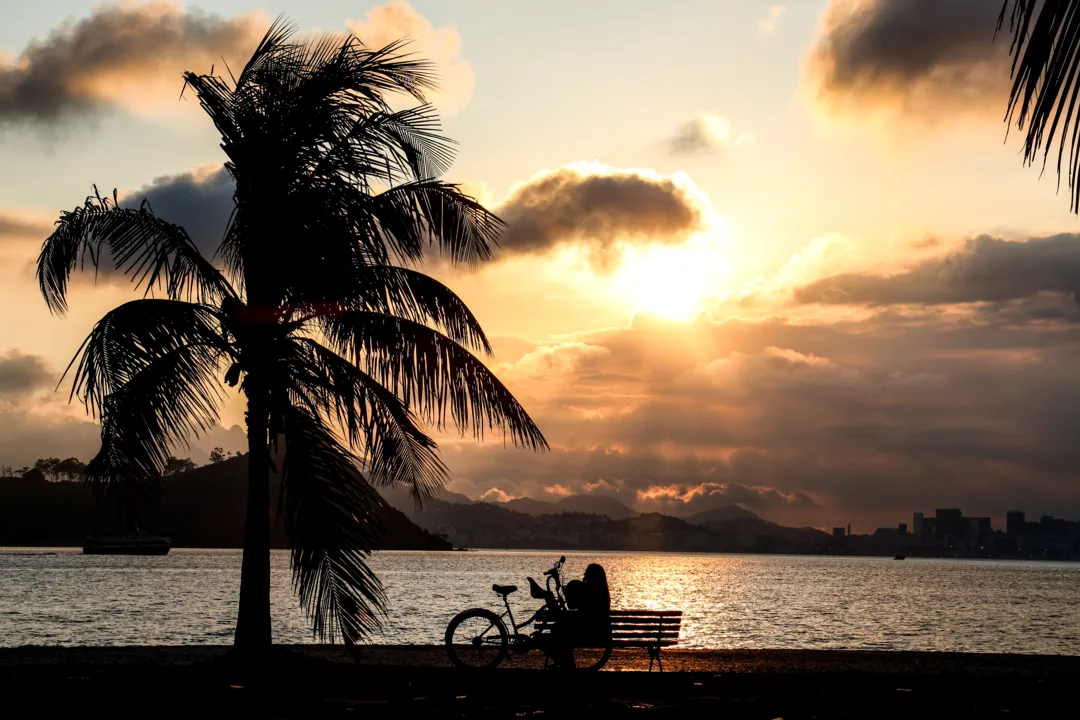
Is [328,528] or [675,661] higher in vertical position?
[328,528]

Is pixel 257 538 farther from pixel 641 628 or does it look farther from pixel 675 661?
pixel 675 661

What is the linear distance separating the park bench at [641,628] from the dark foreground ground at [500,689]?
0.49 m

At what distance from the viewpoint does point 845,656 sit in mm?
21828

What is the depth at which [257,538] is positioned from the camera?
15.9 metres

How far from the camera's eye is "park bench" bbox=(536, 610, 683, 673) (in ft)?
55.6

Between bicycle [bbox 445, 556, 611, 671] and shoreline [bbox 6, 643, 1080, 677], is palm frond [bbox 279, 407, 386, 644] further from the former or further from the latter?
bicycle [bbox 445, 556, 611, 671]

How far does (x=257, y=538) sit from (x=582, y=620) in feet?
16.7

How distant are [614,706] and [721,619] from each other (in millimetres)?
64794

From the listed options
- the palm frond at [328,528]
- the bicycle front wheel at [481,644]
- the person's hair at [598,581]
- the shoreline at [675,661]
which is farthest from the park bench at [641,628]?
the palm frond at [328,528]

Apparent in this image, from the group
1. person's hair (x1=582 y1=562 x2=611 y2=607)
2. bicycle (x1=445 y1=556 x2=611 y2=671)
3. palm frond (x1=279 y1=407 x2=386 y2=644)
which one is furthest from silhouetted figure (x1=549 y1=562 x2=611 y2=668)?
palm frond (x1=279 y1=407 x2=386 y2=644)

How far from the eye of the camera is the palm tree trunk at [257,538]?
15695 mm

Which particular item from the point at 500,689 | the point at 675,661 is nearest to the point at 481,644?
the point at 500,689

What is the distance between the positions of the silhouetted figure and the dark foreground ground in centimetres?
44

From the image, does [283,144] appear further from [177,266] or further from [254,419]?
[254,419]
